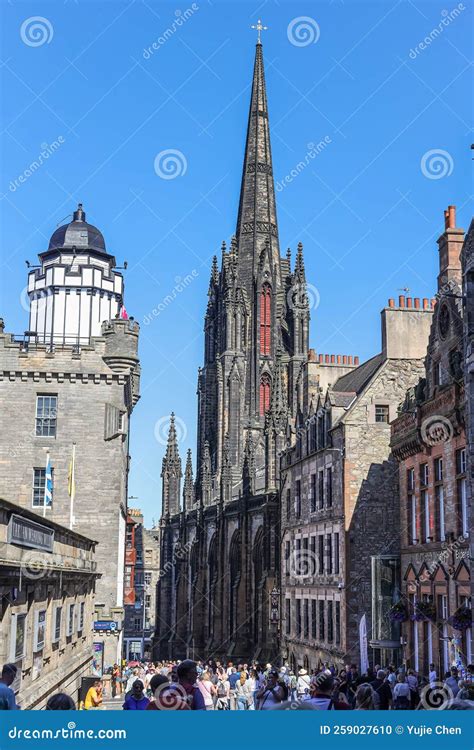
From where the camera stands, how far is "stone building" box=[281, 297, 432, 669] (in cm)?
3569

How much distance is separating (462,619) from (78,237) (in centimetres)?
3459

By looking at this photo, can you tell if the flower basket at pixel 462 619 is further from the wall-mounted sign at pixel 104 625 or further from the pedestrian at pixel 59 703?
the pedestrian at pixel 59 703

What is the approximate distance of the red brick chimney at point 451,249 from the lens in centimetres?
3086

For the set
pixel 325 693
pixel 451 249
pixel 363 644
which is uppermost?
pixel 451 249

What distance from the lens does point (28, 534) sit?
57.1ft

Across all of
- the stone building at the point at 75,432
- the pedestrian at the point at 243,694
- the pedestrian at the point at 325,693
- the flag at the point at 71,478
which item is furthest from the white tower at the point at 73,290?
the pedestrian at the point at 325,693

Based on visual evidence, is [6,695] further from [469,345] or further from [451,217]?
[451,217]

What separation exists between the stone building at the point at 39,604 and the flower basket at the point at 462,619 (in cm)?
1022

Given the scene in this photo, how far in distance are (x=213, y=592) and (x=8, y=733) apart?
218 ft

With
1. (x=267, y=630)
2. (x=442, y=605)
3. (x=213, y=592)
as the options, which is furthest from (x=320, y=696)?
(x=213, y=592)

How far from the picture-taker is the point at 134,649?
105000 mm

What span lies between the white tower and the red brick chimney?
23325 millimetres

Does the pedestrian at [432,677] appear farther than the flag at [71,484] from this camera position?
No

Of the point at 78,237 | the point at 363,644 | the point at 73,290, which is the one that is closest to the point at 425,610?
the point at 363,644
